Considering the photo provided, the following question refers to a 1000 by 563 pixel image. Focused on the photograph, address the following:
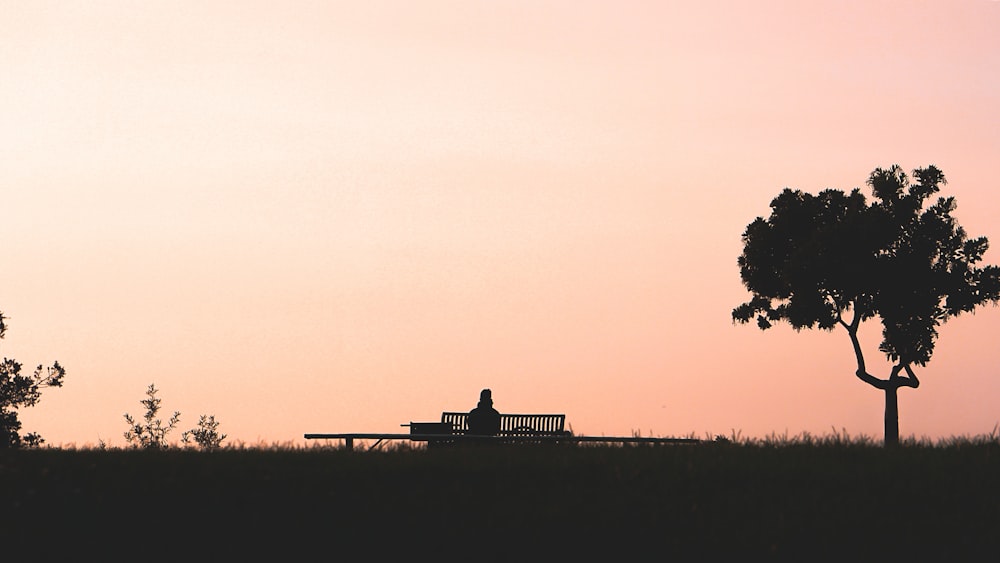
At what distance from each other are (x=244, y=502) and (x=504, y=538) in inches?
136

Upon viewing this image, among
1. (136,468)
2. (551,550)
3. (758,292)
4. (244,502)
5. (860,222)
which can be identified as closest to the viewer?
(551,550)

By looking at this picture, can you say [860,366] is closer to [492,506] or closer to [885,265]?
[885,265]

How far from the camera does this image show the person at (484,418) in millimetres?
27516

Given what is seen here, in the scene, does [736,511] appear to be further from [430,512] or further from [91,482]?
[91,482]

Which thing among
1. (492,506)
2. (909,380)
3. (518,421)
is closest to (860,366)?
(909,380)

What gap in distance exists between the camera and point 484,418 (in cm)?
2753

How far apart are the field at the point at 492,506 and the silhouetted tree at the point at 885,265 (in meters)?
25.8

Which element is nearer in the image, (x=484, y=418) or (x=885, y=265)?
(x=484, y=418)

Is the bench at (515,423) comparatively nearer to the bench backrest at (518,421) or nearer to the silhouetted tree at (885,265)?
the bench backrest at (518,421)

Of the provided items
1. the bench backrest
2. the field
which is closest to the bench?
the bench backrest

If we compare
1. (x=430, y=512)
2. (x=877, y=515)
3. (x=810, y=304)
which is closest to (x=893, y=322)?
(x=810, y=304)

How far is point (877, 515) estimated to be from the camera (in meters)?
15.8

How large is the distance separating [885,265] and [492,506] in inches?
1225

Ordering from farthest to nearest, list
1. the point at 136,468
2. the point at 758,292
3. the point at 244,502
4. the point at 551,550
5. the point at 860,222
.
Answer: the point at 758,292 → the point at 860,222 → the point at 136,468 → the point at 244,502 → the point at 551,550
